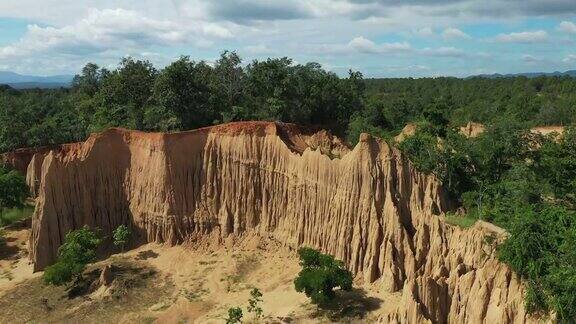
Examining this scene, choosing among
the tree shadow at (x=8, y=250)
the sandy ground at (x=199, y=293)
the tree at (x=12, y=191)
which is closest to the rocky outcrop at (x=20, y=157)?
the tree at (x=12, y=191)

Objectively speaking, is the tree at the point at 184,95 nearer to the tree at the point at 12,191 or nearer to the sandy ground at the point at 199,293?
the sandy ground at the point at 199,293

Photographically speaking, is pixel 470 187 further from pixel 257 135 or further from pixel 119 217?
pixel 119 217

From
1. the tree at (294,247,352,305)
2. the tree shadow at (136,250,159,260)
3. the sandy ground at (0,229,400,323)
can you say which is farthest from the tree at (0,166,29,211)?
the tree at (294,247,352,305)

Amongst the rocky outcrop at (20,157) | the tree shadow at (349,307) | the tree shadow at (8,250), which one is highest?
the rocky outcrop at (20,157)

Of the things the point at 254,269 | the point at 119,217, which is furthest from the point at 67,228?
the point at 254,269

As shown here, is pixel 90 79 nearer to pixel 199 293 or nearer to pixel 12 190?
A: pixel 12 190
